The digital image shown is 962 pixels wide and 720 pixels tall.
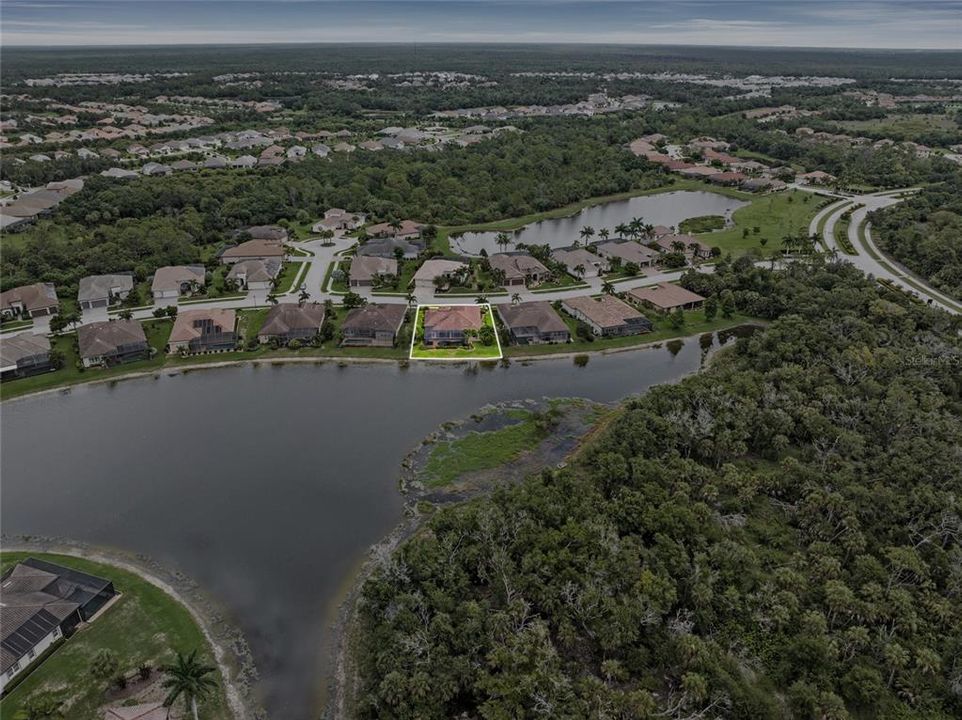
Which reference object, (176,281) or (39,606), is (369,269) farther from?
(39,606)

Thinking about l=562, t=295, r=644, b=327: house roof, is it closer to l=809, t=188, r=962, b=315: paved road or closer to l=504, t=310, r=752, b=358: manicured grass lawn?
l=504, t=310, r=752, b=358: manicured grass lawn

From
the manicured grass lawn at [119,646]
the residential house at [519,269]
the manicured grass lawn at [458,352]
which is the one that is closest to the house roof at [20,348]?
the manicured grass lawn at [119,646]

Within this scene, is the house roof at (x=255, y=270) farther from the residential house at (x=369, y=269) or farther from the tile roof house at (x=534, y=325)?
the tile roof house at (x=534, y=325)

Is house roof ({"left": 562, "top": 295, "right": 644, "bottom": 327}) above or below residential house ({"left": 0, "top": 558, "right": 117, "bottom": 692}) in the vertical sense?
above

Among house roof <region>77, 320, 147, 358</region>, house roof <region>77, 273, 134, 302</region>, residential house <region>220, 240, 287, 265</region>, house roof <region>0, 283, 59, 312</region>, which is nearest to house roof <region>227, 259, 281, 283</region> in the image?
residential house <region>220, 240, 287, 265</region>

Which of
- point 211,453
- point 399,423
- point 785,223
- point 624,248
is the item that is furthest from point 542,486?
point 785,223

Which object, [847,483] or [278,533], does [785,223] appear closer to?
[847,483]
